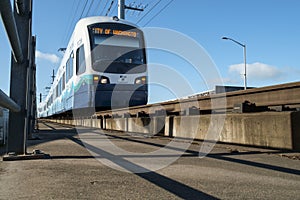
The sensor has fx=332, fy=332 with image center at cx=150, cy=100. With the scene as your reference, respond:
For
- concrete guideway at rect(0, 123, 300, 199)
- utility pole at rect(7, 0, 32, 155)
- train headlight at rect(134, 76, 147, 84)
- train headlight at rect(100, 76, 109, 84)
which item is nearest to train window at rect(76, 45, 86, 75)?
train headlight at rect(100, 76, 109, 84)

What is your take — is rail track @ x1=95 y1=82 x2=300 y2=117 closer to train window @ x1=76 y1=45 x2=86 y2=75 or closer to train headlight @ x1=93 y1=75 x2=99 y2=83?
train headlight @ x1=93 y1=75 x2=99 y2=83

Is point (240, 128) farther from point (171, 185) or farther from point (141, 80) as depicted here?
point (141, 80)

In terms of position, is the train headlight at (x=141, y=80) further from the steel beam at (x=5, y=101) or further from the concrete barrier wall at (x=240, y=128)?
the steel beam at (x=5, y=101)

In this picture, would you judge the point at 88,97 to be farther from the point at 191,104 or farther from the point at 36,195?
the point at 36,195

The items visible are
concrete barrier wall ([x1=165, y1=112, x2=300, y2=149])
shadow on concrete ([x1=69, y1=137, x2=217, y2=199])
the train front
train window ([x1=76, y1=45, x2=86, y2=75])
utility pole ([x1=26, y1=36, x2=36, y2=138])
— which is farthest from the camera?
train window ([x1=76, y1=45, x2=86, y2=75])

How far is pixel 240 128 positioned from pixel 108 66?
7.33 m

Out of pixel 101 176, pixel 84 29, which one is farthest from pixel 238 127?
pixel 84 29

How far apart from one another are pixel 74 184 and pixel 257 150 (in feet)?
12.1

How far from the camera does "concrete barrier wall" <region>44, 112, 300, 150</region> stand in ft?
17.7

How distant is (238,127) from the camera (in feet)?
21.7

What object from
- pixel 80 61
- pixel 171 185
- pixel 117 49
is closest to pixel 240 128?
pixel 171 185

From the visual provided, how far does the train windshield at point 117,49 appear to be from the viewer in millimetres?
12727

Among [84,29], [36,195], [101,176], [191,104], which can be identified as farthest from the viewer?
[84,29]

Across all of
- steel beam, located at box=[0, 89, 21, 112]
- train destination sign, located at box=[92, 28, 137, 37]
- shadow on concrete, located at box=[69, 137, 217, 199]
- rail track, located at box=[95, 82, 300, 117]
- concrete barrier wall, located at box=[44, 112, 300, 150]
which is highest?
train destination sign, located at box=[92, 28, 137, 37]
